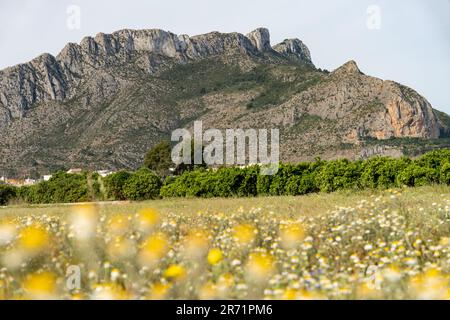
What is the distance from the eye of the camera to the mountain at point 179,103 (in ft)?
342

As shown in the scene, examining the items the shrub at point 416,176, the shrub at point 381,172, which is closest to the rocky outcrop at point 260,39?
the shrub at point 381,172

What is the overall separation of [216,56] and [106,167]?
258ft

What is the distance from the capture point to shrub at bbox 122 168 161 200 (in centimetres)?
3850

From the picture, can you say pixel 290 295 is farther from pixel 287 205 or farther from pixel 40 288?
pixel 287 205

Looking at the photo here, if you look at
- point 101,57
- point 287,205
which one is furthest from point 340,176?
point 101,57

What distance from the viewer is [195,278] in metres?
3.66

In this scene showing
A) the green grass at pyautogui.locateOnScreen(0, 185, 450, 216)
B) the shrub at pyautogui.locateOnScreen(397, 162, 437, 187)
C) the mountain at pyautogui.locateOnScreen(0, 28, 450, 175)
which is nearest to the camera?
the green grass at pyautogui.locateOnScreen(0, 185, 450, 216)

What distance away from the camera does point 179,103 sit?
13288 cm

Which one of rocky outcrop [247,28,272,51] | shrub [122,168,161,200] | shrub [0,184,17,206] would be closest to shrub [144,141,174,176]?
shrub [0,184,17,206]

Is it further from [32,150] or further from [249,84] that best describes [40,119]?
[249,84]

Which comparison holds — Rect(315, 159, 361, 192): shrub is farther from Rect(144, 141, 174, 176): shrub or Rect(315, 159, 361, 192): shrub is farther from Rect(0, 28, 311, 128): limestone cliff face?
Rect(0, 28, 311, 128): limestone cliff face

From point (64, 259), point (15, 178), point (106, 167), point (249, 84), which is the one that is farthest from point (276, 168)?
point (249, 84)

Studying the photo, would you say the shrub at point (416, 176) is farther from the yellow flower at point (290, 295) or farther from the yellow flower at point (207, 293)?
the yellow flower at point (207, 293)
